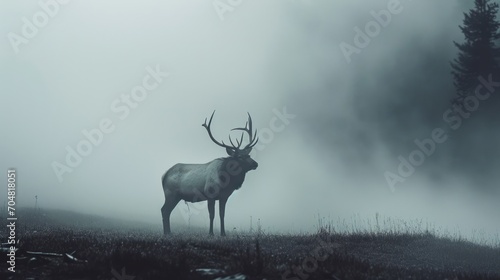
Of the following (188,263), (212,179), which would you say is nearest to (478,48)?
(212,179)

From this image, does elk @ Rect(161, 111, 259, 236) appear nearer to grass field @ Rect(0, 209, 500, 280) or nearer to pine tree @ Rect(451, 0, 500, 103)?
grass field @ Rect(0, 209, 500, 280)

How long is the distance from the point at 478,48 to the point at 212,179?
823 inches

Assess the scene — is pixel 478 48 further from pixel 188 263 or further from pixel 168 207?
pixel 188 263

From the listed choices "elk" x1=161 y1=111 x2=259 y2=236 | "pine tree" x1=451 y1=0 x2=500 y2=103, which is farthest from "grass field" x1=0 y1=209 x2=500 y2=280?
"pine tree" x1=451 y1=0 x2=500 y2=103

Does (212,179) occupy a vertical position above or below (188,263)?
above

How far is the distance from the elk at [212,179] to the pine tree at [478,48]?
59.2ft

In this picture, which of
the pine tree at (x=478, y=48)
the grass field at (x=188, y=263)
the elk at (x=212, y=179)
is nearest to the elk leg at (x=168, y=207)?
the elk at (x=212, y=179)

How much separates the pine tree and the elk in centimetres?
1804

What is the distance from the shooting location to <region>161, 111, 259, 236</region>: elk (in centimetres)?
1708

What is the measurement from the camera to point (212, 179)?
17.2 meters

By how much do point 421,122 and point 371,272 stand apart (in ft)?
107

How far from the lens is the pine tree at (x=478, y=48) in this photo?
2906 centimetres

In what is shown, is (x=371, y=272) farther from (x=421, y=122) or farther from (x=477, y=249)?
(x=421, y=122)

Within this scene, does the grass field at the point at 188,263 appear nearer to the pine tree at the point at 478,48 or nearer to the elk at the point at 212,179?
the elk at the point at 212,179
